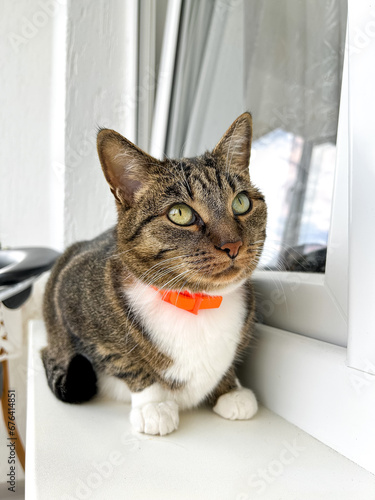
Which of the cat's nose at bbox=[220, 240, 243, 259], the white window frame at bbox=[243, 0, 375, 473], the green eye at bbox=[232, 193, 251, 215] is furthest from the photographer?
the green eye at bbox=[232, 193, 251, 215]

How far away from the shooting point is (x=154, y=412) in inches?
30.8

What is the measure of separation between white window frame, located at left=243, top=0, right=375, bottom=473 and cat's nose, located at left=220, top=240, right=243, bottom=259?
19 centimetres

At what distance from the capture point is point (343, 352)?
2.47 feet

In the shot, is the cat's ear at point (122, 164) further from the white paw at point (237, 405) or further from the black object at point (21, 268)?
the white paw at point (237, 405)

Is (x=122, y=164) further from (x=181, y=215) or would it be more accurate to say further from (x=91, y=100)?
(x=91, y=100)

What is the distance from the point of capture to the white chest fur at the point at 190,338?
32.8 inches

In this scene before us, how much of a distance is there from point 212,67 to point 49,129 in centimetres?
81

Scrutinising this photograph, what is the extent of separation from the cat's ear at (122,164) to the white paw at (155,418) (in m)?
0.41

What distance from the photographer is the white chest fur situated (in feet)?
2.73

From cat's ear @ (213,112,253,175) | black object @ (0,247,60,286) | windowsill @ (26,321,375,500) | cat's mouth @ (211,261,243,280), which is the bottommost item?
windowsill @ (26,321,375,500)

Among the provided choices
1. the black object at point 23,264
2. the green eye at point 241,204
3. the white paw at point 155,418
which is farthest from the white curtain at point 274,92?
the black object at point 23,264

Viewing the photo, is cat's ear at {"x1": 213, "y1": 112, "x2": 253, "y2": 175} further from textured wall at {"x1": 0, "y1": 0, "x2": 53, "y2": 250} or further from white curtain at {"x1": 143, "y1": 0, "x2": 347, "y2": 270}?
textured wall at {"x1": 0, "y1": 0, "x2": 53, "y2": 250}

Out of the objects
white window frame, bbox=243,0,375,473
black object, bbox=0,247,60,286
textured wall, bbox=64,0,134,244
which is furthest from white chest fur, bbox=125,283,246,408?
textured wall, bbox=64,0,134,244

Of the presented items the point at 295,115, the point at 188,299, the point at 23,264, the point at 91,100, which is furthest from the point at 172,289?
the point at 91,100
